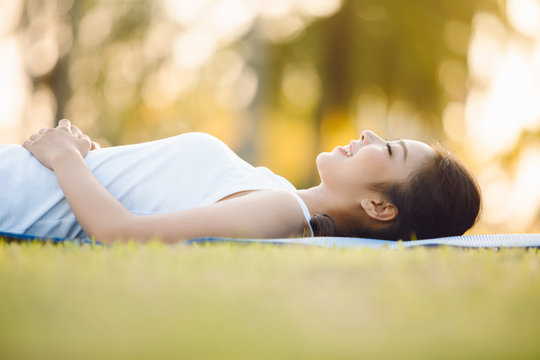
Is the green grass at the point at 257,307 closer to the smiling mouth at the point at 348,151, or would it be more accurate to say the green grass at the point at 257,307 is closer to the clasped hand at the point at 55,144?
the clasped hand at the point at 55,144

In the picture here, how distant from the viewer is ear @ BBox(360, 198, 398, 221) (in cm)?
270

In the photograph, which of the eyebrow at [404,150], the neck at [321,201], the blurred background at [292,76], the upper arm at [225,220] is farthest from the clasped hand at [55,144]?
the blurred background at [292,76]

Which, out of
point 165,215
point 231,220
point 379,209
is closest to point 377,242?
point 379,209

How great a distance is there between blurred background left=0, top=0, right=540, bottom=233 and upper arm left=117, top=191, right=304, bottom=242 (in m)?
8.16

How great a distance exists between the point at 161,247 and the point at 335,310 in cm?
Answer: 85

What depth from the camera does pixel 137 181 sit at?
2.57 m

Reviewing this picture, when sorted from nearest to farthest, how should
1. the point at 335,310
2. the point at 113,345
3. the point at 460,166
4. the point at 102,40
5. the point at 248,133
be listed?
the point at 113,345 → the point at 335,310 → the point at 460,166 → the point at 248,133 → the point at 102,40

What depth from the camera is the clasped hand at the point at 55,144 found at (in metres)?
2.45

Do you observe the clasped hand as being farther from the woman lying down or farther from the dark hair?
the dark hair

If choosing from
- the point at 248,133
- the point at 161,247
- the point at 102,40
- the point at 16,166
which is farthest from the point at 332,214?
the point at 102,40

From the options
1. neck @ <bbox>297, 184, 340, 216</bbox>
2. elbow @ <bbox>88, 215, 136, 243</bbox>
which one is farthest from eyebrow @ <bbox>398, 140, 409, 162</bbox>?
elbow @ <bbox>88, 215, 136, 243</bbox>

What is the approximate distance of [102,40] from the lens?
1276cm

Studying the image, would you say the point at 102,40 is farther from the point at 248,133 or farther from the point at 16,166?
the point at 16,166

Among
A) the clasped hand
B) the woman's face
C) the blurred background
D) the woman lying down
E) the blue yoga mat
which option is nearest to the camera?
the blue yoga mat
